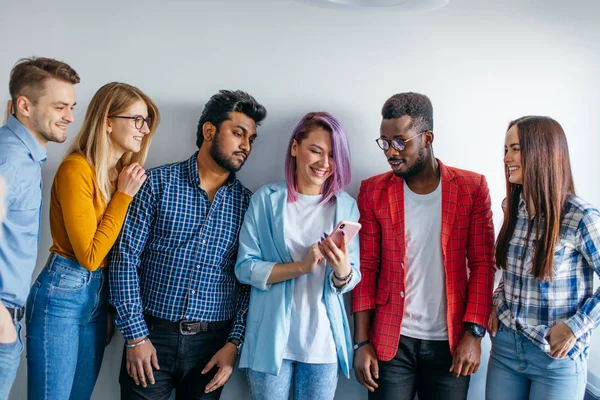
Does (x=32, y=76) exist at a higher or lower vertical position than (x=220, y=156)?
higher

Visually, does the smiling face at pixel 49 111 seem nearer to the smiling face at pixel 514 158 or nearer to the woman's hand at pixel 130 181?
the woman's hand at pixel 130 181

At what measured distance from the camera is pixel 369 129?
2.54 meters

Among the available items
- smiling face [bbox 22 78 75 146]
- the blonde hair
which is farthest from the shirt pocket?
smiling face [bbox 22 78 75 146]

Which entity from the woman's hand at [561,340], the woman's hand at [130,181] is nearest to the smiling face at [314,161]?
the woman's hand at [130,181]

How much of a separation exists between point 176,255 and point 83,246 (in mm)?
383

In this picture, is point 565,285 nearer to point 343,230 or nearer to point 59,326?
point 343,230

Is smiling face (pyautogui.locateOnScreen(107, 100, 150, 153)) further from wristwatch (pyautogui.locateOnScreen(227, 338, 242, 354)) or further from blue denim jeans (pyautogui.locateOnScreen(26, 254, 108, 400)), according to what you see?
wristwatch (pyautogui.locateOnScreen(227, 338, 242, 354))

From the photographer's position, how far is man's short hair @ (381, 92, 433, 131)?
2207 millimetres

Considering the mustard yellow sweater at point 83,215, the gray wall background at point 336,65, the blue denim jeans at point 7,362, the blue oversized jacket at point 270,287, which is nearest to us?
the blue denim jeans at point 7,362

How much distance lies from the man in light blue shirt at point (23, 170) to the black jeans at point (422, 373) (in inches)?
60.0

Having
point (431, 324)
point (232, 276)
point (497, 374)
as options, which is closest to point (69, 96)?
point (232, 276)

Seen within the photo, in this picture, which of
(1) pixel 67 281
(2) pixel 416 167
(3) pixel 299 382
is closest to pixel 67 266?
(1) pixel 67 281

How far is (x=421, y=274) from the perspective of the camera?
7.29 ft

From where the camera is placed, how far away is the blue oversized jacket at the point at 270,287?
2061 mm
